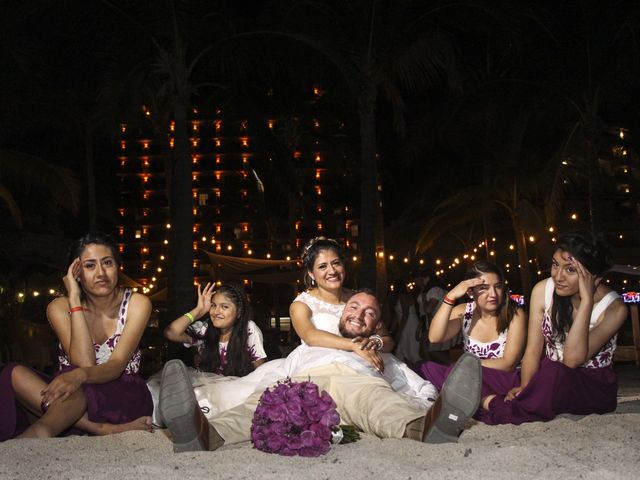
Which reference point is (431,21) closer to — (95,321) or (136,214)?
(95,321)

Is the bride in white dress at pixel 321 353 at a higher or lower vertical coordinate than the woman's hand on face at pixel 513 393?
higher

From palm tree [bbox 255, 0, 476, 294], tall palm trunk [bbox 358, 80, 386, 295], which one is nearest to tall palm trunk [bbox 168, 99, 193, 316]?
palm tree [bbox 255, 0, 476, 294]

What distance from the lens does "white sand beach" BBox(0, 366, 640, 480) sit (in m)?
3.81

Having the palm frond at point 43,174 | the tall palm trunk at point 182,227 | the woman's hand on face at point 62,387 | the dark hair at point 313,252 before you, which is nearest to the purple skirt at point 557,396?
the dark hair at point 313,252

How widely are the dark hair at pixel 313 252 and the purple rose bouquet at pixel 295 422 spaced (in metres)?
1.89

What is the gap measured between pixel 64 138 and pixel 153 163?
41.0 meters

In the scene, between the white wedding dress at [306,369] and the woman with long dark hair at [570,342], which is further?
the white wedding dress at [306,369]

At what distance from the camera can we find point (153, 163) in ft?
208

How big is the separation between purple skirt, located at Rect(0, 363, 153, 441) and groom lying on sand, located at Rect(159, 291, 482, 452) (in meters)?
0.84

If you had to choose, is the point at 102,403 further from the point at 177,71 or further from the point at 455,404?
the point at 177,71

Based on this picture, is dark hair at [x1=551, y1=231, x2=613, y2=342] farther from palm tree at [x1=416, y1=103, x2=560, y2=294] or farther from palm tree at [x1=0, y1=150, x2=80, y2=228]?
palm tree at [x1=0, y1=150, x2=80, y2=228]

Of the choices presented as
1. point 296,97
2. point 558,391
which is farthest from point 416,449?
point 296,97

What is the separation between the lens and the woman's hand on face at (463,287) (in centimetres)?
575

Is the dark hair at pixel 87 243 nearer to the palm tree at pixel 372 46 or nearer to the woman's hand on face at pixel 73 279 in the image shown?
the woman's hand on face at pixel 73 279
